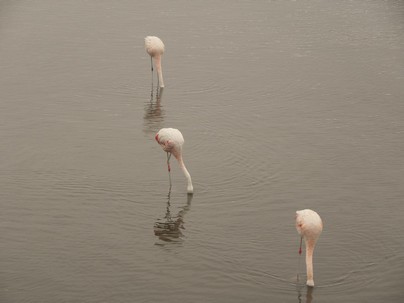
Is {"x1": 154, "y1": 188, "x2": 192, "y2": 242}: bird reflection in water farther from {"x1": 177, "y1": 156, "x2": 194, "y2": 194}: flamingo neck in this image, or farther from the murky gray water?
{"x1": 177, "y1": 156, "x2": 194, "y2": 194}: flamingo neck

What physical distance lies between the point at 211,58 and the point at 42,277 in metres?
11.8

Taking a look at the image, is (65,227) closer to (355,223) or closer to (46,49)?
(355,223)

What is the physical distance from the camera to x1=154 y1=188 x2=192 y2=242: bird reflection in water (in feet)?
49.0

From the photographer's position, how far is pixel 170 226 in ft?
50.1

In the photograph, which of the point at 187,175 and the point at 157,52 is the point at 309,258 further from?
the point at 157,52

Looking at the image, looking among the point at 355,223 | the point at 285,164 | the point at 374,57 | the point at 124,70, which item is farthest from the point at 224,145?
the point at 374,57

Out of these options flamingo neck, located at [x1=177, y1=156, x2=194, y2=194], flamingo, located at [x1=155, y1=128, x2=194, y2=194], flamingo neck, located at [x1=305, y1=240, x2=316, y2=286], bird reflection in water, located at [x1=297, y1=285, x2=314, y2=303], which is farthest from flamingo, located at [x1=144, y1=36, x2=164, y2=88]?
bird reflection in water, located at [x1=297, y1=285, x2=314, y2=303]

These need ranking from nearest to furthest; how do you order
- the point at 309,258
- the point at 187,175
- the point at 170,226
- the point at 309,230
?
the point at 309,230 → the point at 309,258 → the point at 170,226 → the point at 187,175

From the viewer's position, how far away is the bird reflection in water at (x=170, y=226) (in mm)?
14930

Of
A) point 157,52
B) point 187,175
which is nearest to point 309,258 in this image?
point 187,175

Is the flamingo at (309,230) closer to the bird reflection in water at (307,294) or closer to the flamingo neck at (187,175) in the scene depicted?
the bird reflection in water at (307,294)

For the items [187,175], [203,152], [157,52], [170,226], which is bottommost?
[170,226]

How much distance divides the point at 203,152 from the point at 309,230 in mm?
5431

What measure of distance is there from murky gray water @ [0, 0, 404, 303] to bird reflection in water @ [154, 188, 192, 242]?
0.11 feet
